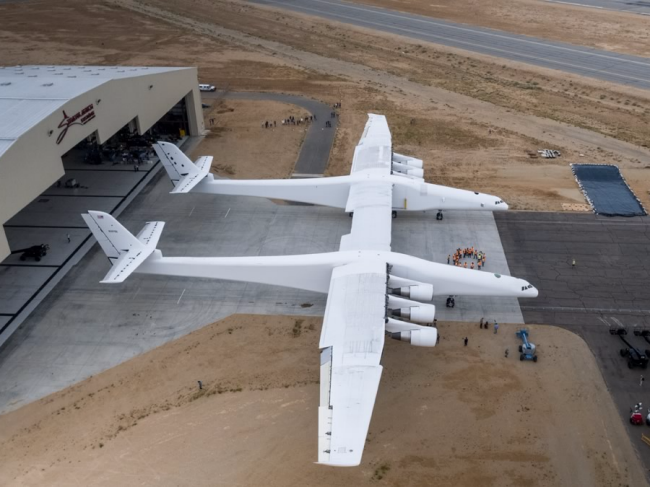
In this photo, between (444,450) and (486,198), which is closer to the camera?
(444,450)

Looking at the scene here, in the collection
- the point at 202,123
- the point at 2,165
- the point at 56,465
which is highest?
the point at 2,165

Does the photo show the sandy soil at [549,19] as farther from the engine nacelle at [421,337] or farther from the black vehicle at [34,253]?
the black vehicle at [34,253]

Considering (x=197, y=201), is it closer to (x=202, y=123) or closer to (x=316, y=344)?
(x=202, y=123)

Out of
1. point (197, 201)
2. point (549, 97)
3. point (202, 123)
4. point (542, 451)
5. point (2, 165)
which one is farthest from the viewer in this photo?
point (549, 97)

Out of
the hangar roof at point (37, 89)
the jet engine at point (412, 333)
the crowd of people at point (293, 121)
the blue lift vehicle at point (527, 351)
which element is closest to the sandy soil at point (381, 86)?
the crowd of people at point (293, 121)

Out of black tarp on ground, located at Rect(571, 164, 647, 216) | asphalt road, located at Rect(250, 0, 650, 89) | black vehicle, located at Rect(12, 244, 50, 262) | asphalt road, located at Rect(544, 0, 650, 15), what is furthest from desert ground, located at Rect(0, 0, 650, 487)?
asphalt road, located at Rect(544, 0, 650, 15)

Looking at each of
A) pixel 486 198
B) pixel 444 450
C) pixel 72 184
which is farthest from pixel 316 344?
pixel 72 184
